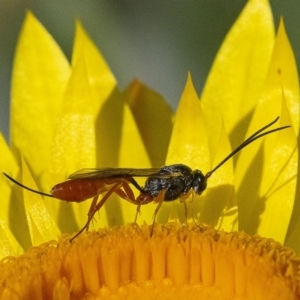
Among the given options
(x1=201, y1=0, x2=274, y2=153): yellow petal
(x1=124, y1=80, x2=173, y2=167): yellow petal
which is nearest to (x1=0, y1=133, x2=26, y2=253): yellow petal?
(x1=124, y1=80, x2=173, y2=167): yellow petal

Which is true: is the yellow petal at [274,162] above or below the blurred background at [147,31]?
below

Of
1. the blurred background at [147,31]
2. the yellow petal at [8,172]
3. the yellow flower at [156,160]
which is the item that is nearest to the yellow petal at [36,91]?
the yellow flower at [156,160]

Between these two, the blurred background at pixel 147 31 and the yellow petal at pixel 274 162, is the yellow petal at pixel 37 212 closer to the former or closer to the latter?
the yellow petal at pixel 274 162

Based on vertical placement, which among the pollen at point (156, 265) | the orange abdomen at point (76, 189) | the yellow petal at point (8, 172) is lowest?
the pollen at point (156, 265)

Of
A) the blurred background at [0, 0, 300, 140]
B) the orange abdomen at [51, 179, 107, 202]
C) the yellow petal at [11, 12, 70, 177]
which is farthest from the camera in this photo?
the blurred background at [0, 0, 300, 140]

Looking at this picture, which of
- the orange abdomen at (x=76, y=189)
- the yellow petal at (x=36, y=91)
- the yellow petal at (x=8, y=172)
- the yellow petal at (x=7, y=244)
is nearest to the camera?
the orange abdomen at (x=76, y=189)

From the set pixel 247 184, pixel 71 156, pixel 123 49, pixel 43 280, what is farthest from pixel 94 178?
pixel 123 49

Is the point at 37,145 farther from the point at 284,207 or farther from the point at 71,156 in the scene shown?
the point at 284,207

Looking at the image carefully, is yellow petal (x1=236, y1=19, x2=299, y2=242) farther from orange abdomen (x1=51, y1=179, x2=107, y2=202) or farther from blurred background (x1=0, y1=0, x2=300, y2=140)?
blurred background (x1=0, y1=0, x2=300, y2=140)

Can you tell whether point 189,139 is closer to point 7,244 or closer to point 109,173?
point 109,173
